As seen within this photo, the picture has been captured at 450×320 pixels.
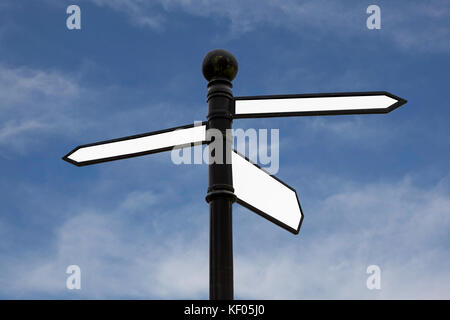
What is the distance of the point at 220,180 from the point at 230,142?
1.00ft

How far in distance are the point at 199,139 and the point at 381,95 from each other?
4.40 ft

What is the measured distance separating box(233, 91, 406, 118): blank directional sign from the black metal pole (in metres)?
0.16

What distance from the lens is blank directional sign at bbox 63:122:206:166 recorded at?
155 inches

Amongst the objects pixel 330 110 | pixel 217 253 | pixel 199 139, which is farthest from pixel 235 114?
pixel 217 253

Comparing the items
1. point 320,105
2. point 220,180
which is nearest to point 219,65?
point 320,105

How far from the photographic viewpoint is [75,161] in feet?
14.0

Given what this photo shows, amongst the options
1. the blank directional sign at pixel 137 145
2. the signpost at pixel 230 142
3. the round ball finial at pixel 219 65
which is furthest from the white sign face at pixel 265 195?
the round ball finial at pixel 219 65

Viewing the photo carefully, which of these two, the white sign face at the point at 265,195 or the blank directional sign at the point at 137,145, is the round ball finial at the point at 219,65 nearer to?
the blank directional sign at the point at 137,145

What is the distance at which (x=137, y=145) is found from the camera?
4090 millimetres

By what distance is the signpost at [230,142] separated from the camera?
3629 millimetres

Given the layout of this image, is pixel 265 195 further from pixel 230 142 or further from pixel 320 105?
pixel 320 105

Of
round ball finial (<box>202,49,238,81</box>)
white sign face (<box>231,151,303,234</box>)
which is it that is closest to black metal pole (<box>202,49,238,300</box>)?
round ball finial (<box>202,49,238,81</box>)
